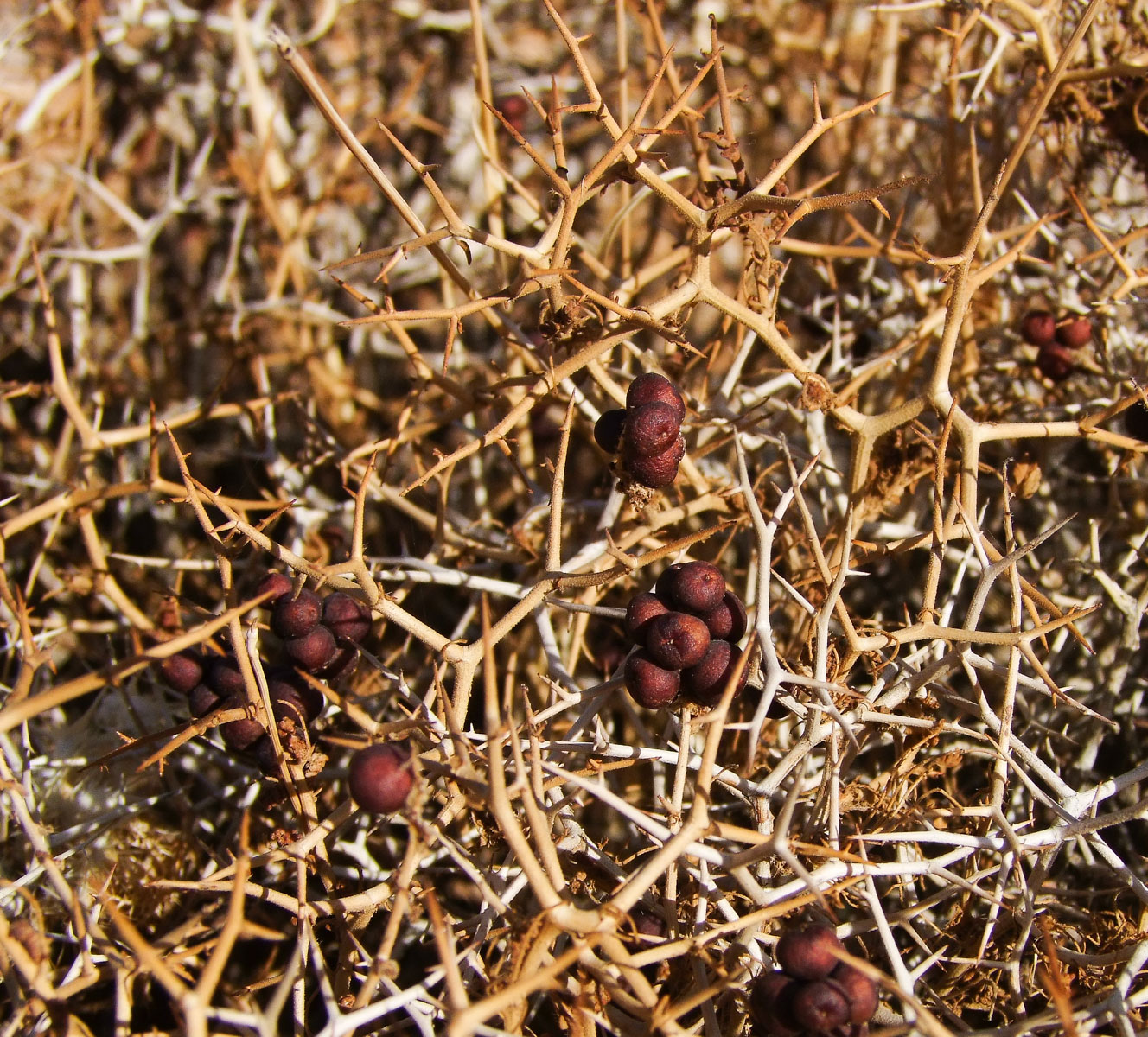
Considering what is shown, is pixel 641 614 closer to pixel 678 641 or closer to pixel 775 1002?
pixel 678 641

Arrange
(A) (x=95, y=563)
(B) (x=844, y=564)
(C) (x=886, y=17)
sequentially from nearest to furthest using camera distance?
(B) (x=844, y=564) → (A) (x=95, y=563) → (C) (x=886, y=17)

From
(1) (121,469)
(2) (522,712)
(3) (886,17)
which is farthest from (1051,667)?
(1) (121,469)

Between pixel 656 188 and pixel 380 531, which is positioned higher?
pixel 656 188

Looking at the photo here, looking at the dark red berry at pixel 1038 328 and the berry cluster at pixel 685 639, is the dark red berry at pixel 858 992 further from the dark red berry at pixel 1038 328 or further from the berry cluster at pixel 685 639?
the dark red berry at pixel 1038 328

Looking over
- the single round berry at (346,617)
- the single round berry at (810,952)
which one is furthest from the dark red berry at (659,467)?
the single round berry at (810,952)

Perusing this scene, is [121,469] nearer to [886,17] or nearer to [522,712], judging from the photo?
[522,712]

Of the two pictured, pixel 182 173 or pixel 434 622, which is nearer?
pixel 434 622

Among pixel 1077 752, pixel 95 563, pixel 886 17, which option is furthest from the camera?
pixel 886 17
